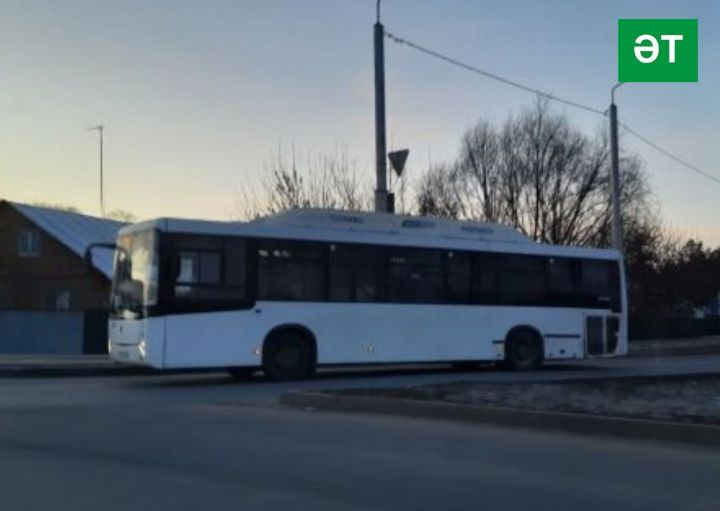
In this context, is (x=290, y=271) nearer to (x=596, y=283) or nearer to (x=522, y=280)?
(x=522, y=280)

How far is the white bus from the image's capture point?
61.8ft

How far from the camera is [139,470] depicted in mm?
9234

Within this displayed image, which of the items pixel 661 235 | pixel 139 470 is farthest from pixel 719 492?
pixel 661 235

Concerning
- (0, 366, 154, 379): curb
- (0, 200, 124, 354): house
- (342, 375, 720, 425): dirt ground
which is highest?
(0, 200, 124, 354): house

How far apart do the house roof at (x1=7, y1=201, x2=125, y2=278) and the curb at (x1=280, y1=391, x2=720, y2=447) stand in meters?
36.7

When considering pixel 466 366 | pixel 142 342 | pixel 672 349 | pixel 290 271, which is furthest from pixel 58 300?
pixel 142 342

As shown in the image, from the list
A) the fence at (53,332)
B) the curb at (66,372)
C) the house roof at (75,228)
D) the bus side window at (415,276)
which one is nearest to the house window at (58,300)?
the house roof at (75,228)

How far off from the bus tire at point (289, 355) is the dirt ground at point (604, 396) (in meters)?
4.45

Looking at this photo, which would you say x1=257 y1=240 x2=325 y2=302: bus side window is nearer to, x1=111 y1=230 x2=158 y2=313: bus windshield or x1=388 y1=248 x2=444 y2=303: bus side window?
x1=388 y1=248 x2=444 y2=303: bus side window

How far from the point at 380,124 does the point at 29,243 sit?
3461 centimetres

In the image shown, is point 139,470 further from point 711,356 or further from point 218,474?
point 711,356

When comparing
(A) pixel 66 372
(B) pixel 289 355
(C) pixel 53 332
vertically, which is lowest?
(A) pixel 66 372

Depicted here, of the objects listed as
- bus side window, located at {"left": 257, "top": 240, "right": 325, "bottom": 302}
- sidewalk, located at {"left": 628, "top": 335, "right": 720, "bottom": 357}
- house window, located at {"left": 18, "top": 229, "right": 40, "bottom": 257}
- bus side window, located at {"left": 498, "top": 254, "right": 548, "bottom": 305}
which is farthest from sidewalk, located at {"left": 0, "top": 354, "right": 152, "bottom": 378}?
house window, located at {"left": 18, "top": 229, "right": 40, "bottom": 257}

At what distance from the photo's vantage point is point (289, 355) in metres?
20.3
